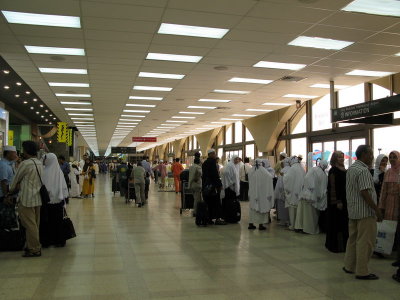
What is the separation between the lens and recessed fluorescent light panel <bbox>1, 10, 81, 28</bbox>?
611 centimetres

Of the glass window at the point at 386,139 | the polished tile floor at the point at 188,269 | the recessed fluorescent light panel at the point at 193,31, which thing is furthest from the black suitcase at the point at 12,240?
the glass window at the point at 386,139

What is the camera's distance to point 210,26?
21.4ft

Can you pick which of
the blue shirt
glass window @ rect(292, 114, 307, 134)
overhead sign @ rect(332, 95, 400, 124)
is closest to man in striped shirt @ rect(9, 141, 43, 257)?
the blue shirt

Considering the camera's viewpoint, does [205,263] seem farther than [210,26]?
No

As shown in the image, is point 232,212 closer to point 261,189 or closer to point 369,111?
point 261,189

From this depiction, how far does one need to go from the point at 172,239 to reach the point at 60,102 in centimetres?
992

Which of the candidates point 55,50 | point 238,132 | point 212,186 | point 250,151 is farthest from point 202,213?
point 238,132

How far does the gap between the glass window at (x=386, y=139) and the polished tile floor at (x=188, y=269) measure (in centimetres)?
571

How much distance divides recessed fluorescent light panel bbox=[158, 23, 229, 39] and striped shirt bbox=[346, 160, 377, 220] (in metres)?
3.44

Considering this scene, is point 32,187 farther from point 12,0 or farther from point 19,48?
point 19,48

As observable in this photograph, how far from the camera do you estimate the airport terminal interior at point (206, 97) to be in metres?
4.53

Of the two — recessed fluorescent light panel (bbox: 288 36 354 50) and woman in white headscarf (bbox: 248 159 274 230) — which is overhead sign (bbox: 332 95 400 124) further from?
woman in white headscarf (bbox: 248 159 274 230)

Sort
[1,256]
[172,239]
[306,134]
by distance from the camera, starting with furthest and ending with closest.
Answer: [306,134]
[172,239]
[1,256]

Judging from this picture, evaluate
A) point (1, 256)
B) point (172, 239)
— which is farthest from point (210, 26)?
point (1, 256)
